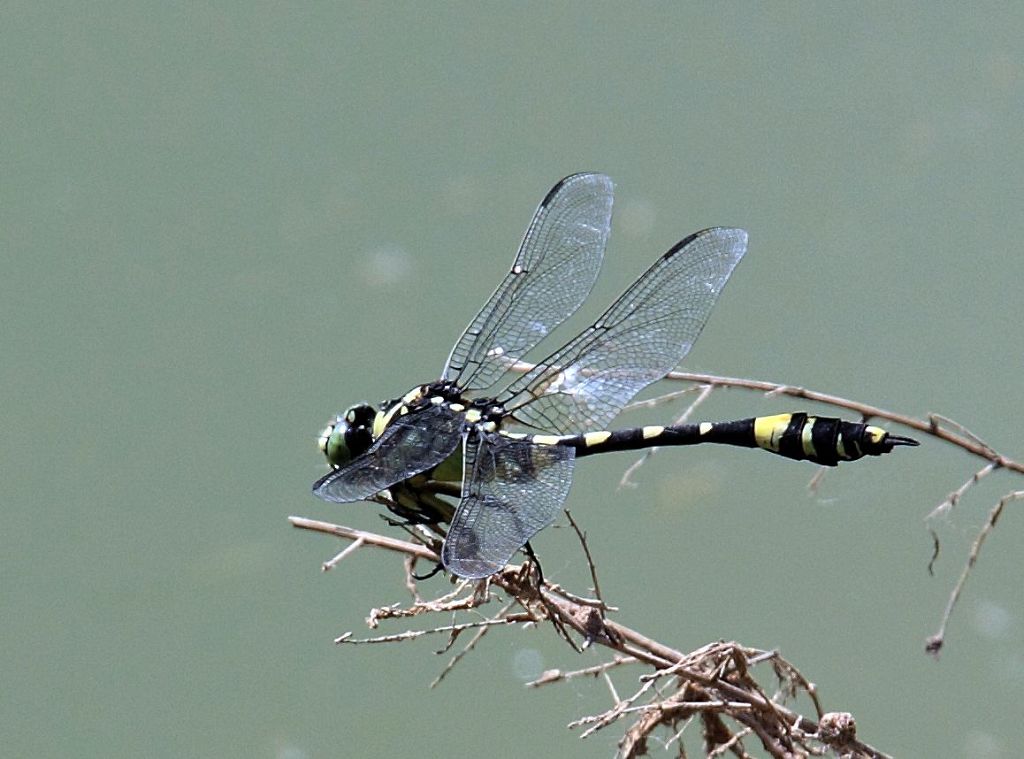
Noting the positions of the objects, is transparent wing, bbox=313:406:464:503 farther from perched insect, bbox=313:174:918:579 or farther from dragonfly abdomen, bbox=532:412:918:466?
dragonfly abdomen, bbox=532:412:918:466

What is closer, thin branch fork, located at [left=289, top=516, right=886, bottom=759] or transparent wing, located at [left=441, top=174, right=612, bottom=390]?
thin branch fork, located at [left=289, top=516, right=886, bottom=759]

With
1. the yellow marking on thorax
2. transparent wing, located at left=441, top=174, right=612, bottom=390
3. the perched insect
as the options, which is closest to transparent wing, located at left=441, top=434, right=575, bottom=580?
the perched insect

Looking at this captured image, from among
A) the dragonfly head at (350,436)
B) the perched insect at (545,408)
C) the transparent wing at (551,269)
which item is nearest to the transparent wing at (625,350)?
the perched insect at (545,408)

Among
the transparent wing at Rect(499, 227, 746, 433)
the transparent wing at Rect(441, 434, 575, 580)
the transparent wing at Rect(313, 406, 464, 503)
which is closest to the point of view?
the transparent wing at Rect(441, 434, 575, 580)

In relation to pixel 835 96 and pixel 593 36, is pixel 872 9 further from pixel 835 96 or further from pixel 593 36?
pixel 593 36

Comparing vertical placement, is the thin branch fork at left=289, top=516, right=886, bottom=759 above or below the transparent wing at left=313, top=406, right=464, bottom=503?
below

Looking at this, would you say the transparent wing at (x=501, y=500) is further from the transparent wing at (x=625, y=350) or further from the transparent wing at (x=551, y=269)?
the transparent wing at (x=551, y=269)
